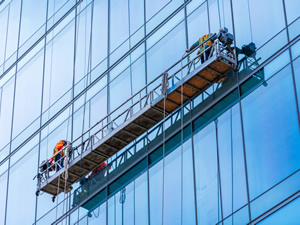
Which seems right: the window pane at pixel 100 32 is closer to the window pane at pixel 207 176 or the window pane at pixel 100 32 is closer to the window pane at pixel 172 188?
the window pane at pixel 172 188

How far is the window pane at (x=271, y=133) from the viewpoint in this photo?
24047mm

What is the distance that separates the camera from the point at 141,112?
2903cm

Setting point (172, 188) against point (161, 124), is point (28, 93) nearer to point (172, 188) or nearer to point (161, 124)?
point (161, 124)

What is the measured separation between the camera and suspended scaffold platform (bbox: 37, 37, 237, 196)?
27.1 meters

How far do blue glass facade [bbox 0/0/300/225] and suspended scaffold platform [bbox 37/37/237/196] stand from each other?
36cm

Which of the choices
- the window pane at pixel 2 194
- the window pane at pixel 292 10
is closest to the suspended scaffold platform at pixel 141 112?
the window pane at pixel 292 10

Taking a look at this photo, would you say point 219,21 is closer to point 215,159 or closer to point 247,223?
point 215,159

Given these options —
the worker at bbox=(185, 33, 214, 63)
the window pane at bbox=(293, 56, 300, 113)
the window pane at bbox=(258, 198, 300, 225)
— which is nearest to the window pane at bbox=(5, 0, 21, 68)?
the worker at bbox=(185, 33, 214, 63)

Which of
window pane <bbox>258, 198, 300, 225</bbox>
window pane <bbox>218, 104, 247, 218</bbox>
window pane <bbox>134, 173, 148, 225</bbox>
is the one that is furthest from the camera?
window pane <bbox>134, 173, 148, 225</bbox>

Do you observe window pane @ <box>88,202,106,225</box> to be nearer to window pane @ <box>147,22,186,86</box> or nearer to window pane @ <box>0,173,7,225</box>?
window pane @ <box>147,22,186,86</box>

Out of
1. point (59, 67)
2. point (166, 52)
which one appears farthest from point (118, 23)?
point (59, 67)

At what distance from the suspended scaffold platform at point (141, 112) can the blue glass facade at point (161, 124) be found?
1.17 ft

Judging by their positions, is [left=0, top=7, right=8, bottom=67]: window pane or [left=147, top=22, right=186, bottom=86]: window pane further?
[left=0, top=7, right=8, bottom=67]: window pane

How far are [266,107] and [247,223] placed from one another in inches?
129
